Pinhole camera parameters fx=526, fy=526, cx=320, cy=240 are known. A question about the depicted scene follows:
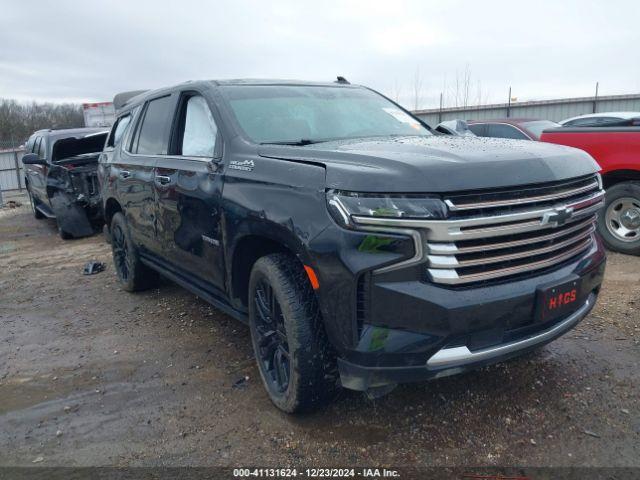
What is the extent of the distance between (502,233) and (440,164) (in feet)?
1.36

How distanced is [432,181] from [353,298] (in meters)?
0.61

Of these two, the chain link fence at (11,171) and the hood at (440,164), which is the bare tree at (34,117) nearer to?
the chain link fence at (11,171)

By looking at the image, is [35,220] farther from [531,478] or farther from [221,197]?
[531,478]

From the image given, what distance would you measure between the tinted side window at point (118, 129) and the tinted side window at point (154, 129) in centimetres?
54

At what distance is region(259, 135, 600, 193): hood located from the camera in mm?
2289

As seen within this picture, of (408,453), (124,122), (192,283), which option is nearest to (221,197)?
(192,283)

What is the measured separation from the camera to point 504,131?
A: 31.6 ft

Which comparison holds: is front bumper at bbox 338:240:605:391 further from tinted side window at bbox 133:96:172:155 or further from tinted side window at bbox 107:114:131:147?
tinted side window at bbox 107:114:131:147

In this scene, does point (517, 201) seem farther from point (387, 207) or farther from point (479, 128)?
point (479, 128)

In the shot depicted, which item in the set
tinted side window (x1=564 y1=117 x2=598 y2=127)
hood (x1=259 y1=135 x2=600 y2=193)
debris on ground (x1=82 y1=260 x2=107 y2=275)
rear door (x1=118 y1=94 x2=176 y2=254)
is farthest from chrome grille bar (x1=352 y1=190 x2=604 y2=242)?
tinted side window (x1=564 y1=117 x2=598 y2=127)

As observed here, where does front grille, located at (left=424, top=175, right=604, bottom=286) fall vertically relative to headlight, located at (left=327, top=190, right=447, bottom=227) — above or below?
below

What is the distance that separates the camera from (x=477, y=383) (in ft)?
10.6

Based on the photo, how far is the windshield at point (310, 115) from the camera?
3.42 m

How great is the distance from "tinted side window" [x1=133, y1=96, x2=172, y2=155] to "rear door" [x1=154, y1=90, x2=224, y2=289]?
209 millimetres
